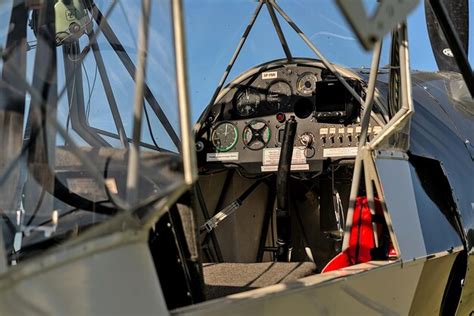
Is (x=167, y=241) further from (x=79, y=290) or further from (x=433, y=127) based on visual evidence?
(x=433, y=127)

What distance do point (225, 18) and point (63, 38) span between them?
1.75m

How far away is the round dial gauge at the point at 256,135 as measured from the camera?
166 inches

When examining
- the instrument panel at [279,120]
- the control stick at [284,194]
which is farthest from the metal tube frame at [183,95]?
the control stick at [284,194]

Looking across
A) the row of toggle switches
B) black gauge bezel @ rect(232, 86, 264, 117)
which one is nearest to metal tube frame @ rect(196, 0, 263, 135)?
black gauge bezel @ rect(232, 86, 264, 117)

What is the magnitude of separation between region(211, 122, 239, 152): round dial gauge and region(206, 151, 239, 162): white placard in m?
0.03

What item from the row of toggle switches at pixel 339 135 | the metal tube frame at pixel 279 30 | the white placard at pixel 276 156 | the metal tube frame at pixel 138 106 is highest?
the metal tube frame at pixel 279 30

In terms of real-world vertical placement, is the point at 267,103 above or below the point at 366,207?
above

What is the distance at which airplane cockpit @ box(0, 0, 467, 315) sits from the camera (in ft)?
5.34

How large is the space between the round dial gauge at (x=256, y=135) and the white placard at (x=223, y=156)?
108mm

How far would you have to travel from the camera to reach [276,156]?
4164 millimetres

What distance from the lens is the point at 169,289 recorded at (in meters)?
2.13

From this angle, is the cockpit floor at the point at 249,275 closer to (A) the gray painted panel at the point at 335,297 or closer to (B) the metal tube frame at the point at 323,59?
(A) the gray painted panel at the point at 335,297

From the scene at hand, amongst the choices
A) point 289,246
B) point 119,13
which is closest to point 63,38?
point 119,13

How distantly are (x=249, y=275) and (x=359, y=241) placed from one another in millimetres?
606
